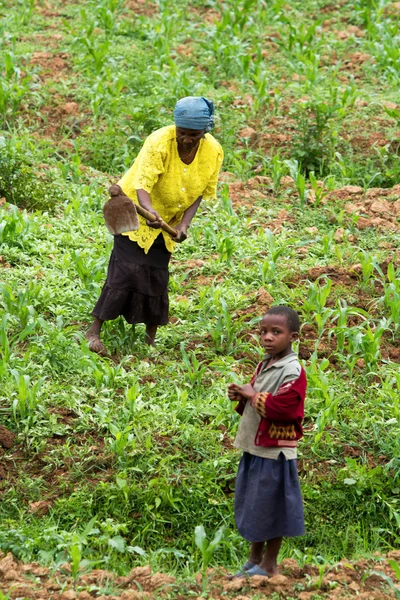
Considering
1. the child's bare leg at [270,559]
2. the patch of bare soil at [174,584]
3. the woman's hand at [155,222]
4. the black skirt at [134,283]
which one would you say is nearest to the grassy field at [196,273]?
the patch of bare soil at [174,584]

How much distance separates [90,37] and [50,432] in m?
6.72

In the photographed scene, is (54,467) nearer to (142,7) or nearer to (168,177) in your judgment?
(168,177)

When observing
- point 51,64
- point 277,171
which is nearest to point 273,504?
point 277,171

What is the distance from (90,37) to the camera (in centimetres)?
1075

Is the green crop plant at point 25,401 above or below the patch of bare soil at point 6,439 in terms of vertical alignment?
above

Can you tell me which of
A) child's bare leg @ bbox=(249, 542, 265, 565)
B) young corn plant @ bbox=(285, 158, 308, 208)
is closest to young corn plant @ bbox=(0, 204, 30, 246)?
young corn plant @ bbox=(285, 158, 308, 208)

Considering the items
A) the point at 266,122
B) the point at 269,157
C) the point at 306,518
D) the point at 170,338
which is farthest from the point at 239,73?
the point at 306,518

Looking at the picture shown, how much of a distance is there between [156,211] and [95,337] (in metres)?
0.84

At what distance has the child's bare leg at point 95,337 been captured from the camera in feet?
18.9

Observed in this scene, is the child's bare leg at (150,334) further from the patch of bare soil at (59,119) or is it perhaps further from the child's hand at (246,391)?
the patch of bare soil at (59,119)

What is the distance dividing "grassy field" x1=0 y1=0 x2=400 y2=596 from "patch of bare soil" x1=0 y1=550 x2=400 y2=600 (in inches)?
5.7

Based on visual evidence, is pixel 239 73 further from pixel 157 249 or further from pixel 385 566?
pixel 385 566

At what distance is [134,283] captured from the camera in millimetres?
5711

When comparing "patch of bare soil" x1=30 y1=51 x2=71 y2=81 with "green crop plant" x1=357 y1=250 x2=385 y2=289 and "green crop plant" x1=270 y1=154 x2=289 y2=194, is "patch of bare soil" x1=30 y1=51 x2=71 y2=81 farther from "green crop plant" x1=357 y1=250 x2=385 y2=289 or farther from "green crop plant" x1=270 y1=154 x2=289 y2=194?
"green crop plant" x1=357 y1=250 x2=385 y2=289
